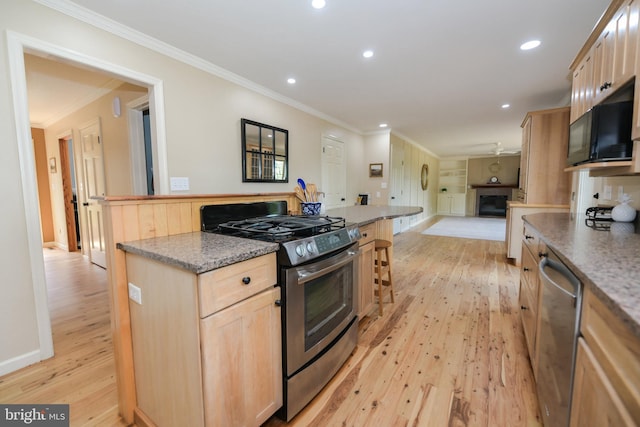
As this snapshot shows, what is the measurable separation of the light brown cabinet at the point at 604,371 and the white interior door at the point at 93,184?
15.0ft

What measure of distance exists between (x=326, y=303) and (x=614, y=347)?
3.80 ft

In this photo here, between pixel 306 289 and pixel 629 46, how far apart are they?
219cm

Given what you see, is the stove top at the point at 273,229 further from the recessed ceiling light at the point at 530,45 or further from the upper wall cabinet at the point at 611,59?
the recessed ceiling light at the point at 530,45

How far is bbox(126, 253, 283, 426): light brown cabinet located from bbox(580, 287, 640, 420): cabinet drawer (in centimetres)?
111

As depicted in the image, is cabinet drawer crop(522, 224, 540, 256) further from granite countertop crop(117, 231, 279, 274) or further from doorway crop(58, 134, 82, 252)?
doorway crop(58, 134, 82, 252)

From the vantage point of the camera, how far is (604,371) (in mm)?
711

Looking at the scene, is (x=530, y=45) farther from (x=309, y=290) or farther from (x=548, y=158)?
(x=309, y=290)

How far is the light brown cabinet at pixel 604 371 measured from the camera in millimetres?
589

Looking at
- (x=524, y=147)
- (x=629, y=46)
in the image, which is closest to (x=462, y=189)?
(x=524, y=147)

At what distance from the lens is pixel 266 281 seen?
4.00ft

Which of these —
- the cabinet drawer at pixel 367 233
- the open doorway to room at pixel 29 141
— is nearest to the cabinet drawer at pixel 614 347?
the cabinet drawer at pixel 367 233

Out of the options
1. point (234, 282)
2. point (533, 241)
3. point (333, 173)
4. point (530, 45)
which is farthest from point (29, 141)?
point (530, 45)

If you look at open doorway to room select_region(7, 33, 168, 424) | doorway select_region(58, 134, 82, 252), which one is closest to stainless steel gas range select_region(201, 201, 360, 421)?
open doorway to room select_region(7, 33, 168, 424)

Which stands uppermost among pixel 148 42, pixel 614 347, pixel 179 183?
pixel 148 42
